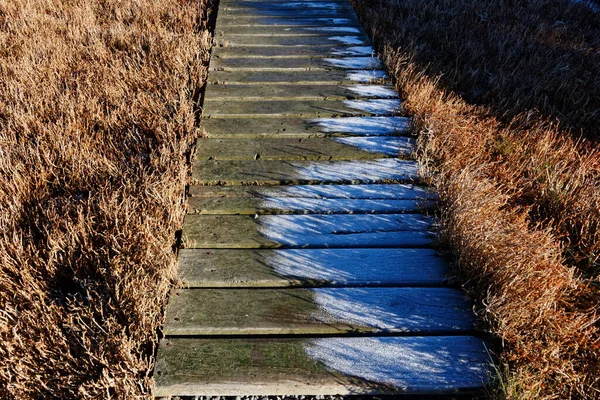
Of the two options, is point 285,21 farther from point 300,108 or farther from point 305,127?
point 305,127

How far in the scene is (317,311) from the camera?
243cm

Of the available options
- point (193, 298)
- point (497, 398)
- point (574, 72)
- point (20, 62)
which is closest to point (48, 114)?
point (20, 62)

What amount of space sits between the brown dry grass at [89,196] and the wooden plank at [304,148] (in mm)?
263

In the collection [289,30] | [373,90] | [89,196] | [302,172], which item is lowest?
[89,196]

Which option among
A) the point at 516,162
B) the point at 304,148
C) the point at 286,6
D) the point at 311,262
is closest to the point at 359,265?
the point at 311,262

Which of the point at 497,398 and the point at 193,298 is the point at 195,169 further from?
the point at 497,398

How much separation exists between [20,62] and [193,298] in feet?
12.7

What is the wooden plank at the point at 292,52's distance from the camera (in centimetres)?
550

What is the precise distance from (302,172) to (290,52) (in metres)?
2.68

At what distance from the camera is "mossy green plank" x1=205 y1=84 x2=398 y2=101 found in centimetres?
461

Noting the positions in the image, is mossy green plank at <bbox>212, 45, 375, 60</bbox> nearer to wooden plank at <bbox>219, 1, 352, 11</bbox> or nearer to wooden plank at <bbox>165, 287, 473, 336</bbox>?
wooden plank at <bbox>219, 1, 352, 11</bbox>

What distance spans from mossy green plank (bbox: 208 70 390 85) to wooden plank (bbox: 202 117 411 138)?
83 cm

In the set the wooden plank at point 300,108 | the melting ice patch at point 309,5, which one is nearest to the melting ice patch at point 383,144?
the wooden plank at point 300,108

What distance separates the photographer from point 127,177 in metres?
3.22
